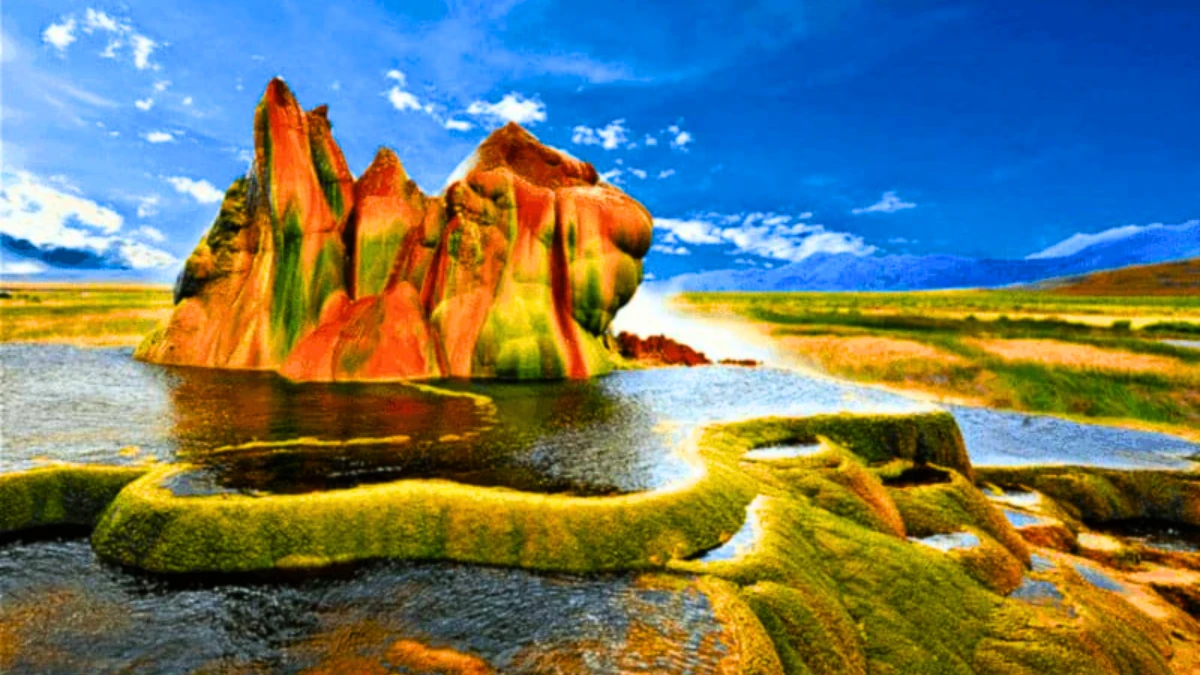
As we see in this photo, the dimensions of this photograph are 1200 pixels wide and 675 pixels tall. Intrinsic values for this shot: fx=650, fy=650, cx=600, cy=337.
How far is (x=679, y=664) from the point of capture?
29.7ft

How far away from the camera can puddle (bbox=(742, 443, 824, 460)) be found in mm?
19423

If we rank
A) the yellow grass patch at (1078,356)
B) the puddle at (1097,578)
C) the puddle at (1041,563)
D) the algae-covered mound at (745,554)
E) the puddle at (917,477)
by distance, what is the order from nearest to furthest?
the algae-covered mound at (745,554) < the puddle at (1041,563) < the puddle at (1097,578) < the puddle at (917,477) < the yellow grass patch at (1078,356)

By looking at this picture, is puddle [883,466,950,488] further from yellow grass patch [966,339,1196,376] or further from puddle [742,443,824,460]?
yellow grass patch [966,339,1196,376]

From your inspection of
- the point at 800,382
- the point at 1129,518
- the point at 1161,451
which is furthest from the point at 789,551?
the point at 1161,451

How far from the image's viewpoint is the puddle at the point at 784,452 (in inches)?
765

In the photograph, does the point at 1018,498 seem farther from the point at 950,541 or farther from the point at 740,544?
the point at 740,544

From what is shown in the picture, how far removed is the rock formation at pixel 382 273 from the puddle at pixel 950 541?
21.2 metres

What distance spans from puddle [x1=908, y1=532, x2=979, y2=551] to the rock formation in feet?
69.6

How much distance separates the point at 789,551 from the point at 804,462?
5.97 m

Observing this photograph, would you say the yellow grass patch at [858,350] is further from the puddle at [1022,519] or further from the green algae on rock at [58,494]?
the green algae on rock at [58,494]

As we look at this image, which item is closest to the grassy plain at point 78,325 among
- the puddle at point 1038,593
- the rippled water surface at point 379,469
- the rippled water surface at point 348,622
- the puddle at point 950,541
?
the rippled water surface at point 379,469

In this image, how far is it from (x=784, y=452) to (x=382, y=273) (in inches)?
955

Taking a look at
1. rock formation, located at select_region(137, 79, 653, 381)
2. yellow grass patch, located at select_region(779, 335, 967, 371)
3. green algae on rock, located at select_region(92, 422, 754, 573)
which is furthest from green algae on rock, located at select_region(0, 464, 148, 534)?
yellow grass patch, located at select_region(779, 335, 967, 371)

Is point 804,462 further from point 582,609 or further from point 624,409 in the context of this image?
point 582,609
